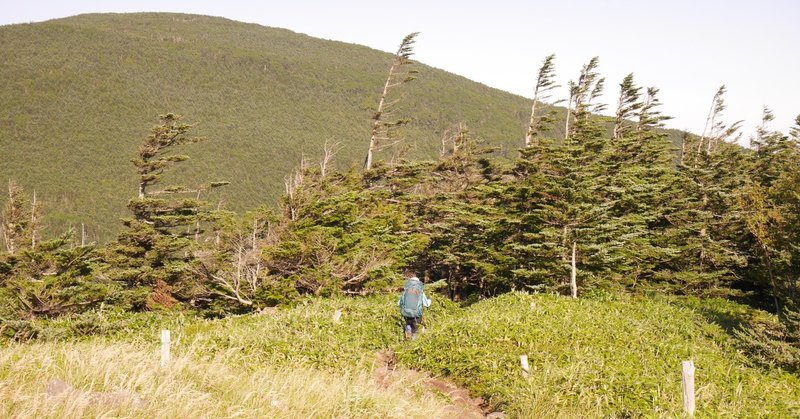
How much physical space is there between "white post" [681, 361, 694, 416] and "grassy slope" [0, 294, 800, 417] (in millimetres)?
251

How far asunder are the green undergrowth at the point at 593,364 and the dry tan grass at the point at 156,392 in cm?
275

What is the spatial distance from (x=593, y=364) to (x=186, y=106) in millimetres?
135094

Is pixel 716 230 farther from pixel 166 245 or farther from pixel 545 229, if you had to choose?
pixel 166 245

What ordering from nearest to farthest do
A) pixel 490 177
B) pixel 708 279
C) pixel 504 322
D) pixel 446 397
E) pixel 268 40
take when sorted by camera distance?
pixel 446 397 → pixel 504 322 → pixel 708 279 → pixel 490 177 → pixel 268 40

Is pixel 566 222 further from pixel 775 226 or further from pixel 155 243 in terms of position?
pixel 155 243

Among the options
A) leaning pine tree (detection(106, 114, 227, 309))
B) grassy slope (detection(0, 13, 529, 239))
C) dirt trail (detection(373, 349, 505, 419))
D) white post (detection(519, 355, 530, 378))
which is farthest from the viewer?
grassy slope (detection(0, 13, 529, 239))

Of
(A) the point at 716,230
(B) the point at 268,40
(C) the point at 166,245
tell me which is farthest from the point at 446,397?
(B) the point at 268,40

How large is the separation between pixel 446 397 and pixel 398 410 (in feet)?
8.54

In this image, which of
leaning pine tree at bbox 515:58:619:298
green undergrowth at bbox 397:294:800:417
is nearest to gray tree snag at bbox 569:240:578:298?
leaning pine tree at bbox 515:58:619:298

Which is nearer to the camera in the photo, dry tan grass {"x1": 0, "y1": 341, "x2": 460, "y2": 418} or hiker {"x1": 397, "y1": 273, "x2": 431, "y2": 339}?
dry tan grass {"x1": 0, "y1": 341, "x2": 460, "y2": 418}

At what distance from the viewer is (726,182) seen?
1142 inches

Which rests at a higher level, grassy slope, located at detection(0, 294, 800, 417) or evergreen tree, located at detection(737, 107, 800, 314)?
evergreen tree, located at detection(737, 107, 800, 314)

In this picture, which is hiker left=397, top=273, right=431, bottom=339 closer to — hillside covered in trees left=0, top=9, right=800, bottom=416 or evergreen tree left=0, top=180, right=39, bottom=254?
hillside covered in trees left=0, top=9, right=800, bottom=416

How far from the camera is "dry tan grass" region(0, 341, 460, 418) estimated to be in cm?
433
